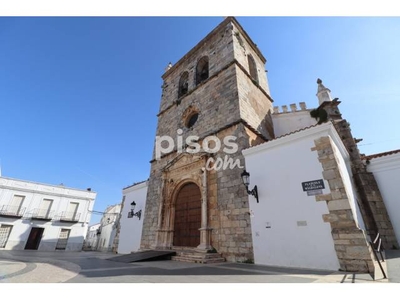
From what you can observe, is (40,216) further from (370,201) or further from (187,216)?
(370,201)

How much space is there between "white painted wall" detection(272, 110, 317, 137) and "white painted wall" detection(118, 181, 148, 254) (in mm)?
7616

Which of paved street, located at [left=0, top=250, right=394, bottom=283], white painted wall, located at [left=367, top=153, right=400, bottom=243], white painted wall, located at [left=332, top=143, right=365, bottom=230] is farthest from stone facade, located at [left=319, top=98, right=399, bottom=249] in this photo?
paved street, located at [left=0, top=250, right=394, bottom=283]

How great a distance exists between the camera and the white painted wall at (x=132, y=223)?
924 cm

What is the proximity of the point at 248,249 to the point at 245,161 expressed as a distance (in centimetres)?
261

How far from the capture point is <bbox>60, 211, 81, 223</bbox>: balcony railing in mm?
17381

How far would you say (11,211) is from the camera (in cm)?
1545

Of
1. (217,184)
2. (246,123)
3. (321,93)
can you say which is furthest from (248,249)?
(321,93)

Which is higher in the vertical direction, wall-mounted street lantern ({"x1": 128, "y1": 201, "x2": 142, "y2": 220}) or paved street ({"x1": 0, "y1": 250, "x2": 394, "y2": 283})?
wall-mounted street lantern ({"x1": 128, "y1": 201, "x2": 142, "y2": 220})

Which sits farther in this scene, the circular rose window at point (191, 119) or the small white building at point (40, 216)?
the small white building at point (40, 216)

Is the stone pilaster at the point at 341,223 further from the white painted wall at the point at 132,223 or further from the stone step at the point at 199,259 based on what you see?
the white painted wall at the point at 132,223

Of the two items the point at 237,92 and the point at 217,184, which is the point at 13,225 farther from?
the point at 237,92

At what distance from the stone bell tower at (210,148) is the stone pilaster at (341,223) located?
6.84 feet

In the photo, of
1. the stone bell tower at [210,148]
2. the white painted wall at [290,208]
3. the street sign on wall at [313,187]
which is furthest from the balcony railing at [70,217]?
the street sign on wall at [313,187]

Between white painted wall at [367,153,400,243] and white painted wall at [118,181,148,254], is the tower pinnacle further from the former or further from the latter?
white painted wall at [118,181,148,254]
